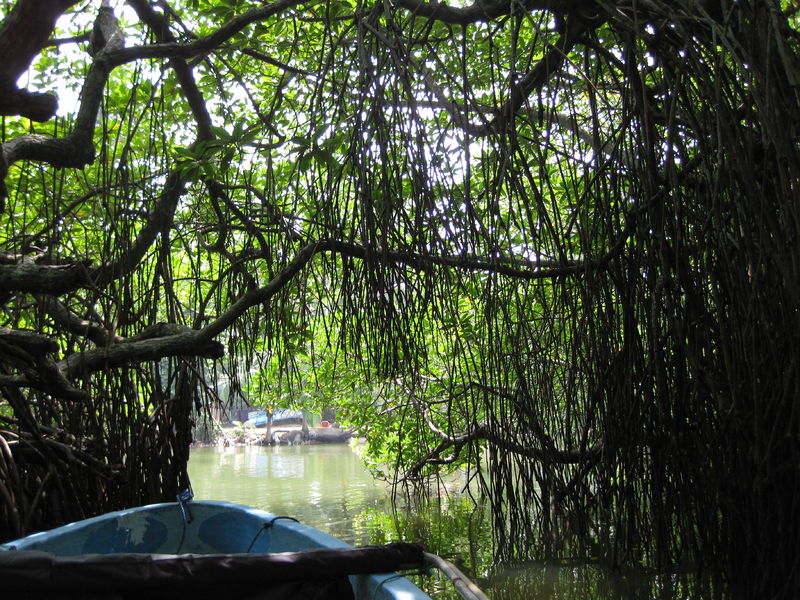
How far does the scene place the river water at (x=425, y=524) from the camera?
434cm

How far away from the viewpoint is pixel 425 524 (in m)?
6.62

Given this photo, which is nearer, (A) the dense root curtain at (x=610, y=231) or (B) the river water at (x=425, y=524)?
(A) the dense root curtain at (x=610, y=231)

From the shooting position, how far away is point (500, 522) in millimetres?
3943

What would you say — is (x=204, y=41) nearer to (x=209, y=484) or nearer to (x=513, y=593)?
(x=513, y=593)

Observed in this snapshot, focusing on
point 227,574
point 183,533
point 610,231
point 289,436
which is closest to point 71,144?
point 227,574

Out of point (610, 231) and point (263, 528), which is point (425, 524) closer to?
point (263, 528)

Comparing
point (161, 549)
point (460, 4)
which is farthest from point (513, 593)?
point (460, 4)

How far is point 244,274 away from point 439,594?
89.3 inches

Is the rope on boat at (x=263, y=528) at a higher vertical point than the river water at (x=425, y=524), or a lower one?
higher

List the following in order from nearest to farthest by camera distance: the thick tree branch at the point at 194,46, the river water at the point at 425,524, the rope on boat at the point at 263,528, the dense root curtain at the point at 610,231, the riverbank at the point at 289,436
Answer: the dense root curtain at the point at 610,231
the thick tree branch at the point at 194,46
the rope on boat at the point at 263,528
the river water at the point at 425,524
the riverbank at the point at 289,436

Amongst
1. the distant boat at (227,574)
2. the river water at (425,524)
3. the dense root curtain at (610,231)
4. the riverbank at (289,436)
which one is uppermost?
the dense root curtain at (610,231)

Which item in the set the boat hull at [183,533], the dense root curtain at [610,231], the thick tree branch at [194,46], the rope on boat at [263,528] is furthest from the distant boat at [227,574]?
the thick tree branch at [194,46]

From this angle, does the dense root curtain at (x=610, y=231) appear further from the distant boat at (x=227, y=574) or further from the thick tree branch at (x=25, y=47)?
the distant boat at (x=227, y=574)

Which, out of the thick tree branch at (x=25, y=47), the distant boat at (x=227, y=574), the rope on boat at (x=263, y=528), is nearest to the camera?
the distant boat at (x=227, y=574)
